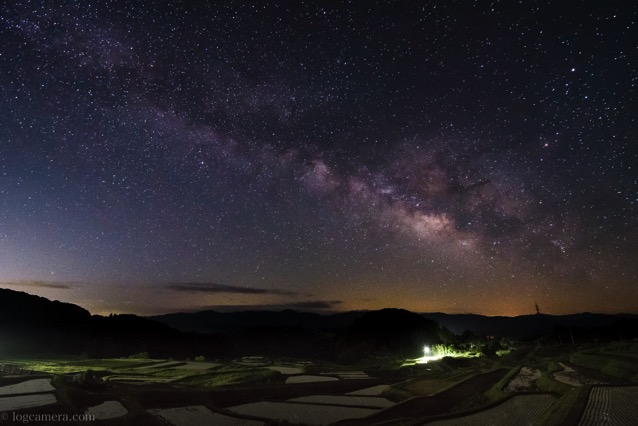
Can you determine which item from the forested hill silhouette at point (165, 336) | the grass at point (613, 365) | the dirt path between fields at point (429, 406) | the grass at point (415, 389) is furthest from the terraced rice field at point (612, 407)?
the forested hill silhouette at point (165, 336)

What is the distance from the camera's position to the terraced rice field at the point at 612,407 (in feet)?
54.6

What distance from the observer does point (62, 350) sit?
9794 cm

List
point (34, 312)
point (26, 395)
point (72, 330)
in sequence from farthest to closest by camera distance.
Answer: point (34, 312)
point (72, 330)
point (26, 395)

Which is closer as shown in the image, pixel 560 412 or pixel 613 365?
pixel 560 412

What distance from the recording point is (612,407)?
1900cm

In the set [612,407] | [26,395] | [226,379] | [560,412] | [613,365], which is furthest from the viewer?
[226,379]

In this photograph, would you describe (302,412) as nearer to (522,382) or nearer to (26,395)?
(522,382)

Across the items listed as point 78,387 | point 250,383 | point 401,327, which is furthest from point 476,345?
point 78,387

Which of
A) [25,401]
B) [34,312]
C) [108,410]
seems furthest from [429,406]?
[34,312]

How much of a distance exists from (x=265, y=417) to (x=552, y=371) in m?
32.5

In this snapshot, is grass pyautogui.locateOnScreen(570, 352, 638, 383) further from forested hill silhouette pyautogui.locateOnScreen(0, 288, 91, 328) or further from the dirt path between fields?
forested hill silhouette pyautogui.locateOnScreen(0, 288, 91, 328)

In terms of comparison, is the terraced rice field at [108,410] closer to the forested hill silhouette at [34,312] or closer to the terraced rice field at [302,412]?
the terraced rice field at [302,412]

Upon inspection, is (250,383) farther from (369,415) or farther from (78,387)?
(369,415)

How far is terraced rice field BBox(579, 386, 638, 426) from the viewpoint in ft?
54.6
